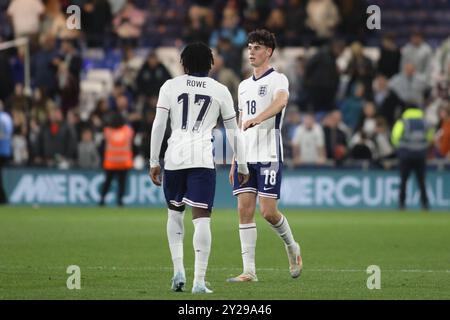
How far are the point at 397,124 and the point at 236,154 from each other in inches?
593

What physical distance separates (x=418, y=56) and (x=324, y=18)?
2757 mm

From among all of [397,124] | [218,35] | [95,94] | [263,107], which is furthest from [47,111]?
[263,107]

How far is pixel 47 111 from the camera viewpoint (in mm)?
27906

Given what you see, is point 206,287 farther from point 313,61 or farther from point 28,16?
point 28,16

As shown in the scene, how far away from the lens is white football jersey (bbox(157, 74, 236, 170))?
10750mm

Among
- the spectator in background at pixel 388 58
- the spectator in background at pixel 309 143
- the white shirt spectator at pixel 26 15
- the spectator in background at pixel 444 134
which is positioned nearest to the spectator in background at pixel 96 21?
the white shirt spectator at pixel 26 15

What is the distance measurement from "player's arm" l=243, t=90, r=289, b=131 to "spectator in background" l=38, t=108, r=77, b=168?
15.5 metres

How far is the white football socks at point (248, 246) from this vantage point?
40.2ft

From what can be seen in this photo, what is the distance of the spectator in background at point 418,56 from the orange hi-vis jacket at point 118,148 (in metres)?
6.72

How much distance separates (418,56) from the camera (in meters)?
27.9

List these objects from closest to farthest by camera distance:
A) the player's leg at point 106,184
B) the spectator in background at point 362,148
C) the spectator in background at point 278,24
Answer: the player's leg at point 106,184 < the spectator in background at point 362,148 < the spectator in background at point 278,24

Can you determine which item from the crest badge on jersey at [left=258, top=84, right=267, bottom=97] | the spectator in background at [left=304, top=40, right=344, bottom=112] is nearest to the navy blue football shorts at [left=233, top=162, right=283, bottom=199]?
the crest badge on jersey at [left=258, top=84, right=267, bottom=97]

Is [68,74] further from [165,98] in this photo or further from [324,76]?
[165,98]

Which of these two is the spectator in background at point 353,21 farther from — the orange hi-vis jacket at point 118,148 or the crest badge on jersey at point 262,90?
the crest badge on jersey at point 262,90
